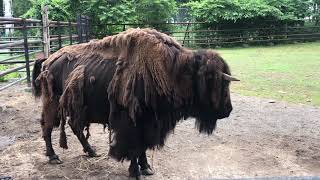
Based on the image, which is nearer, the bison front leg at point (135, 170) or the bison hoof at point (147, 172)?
the bison front leg at point (135, 170)

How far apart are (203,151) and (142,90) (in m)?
1.65

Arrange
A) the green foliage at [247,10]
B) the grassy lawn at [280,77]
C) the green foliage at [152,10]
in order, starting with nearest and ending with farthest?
the grassy lawn at [280,77], the green foliage at [247,10], the green foliage at [152,10]

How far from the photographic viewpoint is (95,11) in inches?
919

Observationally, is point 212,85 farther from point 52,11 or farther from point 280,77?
point 52,11

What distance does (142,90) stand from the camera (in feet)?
13.5

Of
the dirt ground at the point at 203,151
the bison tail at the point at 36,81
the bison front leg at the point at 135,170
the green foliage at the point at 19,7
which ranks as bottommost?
the dirt ground at the point at 203,151

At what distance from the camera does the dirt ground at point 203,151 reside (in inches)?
185

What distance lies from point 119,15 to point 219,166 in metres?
19.5

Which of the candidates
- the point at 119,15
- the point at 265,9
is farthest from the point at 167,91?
the point at 265,9

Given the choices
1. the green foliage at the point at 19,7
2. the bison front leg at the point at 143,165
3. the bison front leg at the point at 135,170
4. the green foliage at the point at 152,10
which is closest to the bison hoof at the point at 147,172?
the bison front leg at the point at 143,165

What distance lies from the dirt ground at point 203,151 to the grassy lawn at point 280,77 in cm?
176

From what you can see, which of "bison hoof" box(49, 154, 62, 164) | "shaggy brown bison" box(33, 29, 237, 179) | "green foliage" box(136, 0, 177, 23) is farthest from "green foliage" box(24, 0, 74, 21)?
"shaggy brown bison" box(33, 29, 237, 179)

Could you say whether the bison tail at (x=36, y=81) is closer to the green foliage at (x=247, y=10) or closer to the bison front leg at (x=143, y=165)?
the bison front leg at (x=143, y=165)

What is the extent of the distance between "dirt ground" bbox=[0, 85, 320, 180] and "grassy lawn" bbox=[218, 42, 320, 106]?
1.76 m
